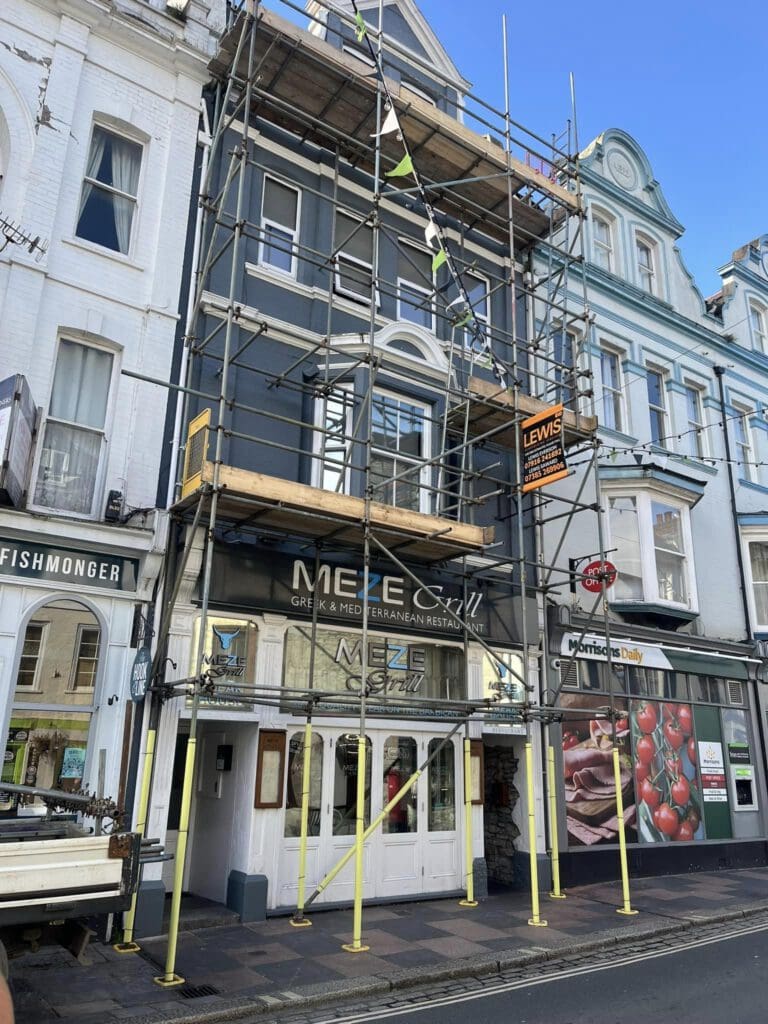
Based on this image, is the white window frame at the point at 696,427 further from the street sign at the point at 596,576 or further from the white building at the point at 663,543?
the street sign at the point at 596,576

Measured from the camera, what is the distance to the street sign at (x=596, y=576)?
13445 millimetres

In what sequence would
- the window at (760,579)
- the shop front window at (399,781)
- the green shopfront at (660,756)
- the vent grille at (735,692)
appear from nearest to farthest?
the shop front window at (399,781) < the green shopfront at (660,756) < the vent grille at (735,692) < the window at (760,579)

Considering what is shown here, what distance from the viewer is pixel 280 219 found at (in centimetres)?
1302

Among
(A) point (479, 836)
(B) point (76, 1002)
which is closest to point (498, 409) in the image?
(A) point (479, 836)

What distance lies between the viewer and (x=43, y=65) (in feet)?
35.8

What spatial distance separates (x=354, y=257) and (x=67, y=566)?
7364 millimetres

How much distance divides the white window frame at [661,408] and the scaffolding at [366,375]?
8.87 feet

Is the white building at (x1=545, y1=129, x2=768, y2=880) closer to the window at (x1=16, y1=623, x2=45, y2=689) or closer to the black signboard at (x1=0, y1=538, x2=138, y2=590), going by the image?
the black signboard at (x1=0, y1=538, x2=138, y2=590)

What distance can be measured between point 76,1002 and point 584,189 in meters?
17.9

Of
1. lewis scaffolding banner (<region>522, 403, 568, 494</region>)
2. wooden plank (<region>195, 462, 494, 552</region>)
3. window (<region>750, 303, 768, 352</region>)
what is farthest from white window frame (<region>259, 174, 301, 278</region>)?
window (<region>750, 303, 768, 352</region>)

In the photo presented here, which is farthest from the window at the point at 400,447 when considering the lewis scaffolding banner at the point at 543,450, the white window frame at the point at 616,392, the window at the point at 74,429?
the white window frame at the point at 616,392

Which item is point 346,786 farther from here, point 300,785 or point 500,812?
point 500,812

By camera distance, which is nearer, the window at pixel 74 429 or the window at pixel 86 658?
the window at pixel 86 658

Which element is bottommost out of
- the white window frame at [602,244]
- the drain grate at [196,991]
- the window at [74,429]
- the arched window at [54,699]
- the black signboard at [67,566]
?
the drain grate at [196,991]
